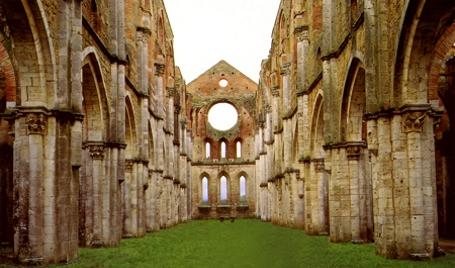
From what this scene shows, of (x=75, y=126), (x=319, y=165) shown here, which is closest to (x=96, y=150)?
(x=75, y=126)

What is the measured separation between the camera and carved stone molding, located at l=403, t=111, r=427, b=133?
11.3m

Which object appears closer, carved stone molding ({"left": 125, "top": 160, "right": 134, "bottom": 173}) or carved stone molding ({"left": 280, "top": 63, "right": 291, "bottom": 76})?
carved stone molding ({"left": 125, "top": 160, "right": 134, "bottom": 173})

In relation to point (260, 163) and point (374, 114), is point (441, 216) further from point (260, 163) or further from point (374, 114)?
point (260, 163)

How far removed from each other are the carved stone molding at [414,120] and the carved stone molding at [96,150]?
31.0 ft

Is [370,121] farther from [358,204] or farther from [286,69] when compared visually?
[286,69]

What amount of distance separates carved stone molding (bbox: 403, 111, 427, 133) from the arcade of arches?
0.07ft

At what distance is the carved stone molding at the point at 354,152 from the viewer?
1655 cm

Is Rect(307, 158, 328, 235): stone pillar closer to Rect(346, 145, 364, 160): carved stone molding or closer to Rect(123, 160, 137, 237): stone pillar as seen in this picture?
Rect(346, 145, 364, 160): carved stone molding

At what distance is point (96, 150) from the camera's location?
55.3 ft

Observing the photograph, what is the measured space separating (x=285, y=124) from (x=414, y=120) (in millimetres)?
17885

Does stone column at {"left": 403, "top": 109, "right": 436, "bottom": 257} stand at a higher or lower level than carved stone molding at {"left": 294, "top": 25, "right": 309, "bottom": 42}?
lower

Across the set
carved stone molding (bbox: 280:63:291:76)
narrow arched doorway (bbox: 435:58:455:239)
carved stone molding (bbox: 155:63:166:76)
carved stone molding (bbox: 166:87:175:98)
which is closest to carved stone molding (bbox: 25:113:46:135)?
narrow arched doorway (bbox: 435:58:455:239)

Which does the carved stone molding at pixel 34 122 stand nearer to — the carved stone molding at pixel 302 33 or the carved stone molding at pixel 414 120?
the carved stone molding at pixel 414 120

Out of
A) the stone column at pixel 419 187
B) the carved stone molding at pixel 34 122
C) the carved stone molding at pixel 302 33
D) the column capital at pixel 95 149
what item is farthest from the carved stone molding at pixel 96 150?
the carved stone molding at pixel 302 33
